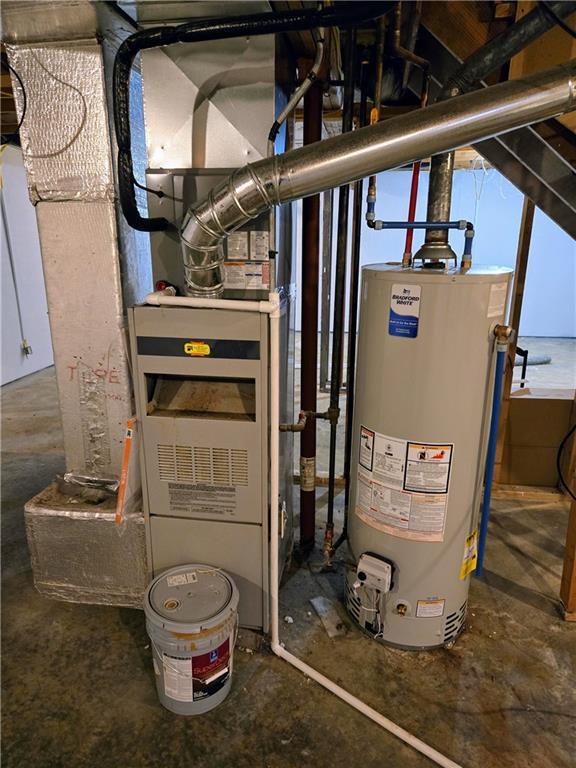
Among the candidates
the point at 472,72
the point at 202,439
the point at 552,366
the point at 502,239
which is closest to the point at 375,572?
the point at 202,439

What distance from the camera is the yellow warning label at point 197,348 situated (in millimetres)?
1478

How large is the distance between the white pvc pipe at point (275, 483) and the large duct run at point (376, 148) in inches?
7.6

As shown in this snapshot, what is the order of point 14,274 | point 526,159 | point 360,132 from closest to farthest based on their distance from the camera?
point 360,132, point 526,159, point 14,274

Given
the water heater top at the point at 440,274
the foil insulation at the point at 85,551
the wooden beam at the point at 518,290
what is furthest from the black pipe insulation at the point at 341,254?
the wooden beam at the point at 518,290

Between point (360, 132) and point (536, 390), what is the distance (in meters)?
2.29

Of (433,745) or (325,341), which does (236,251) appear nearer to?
(433,745)

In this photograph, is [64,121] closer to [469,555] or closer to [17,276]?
[469,555]

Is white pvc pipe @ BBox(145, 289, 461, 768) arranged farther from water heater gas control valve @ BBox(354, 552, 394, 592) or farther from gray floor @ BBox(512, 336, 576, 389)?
gray floor @ BBox(512, 336, 576, 389)

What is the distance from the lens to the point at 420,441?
154 cm

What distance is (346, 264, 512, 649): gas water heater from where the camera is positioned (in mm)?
1452

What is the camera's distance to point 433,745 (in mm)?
1412

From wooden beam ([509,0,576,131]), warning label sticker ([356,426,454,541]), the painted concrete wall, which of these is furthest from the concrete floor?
the painted concrete wall

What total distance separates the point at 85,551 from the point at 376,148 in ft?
5.90

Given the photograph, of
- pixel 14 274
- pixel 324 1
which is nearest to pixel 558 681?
pixel 324 1
